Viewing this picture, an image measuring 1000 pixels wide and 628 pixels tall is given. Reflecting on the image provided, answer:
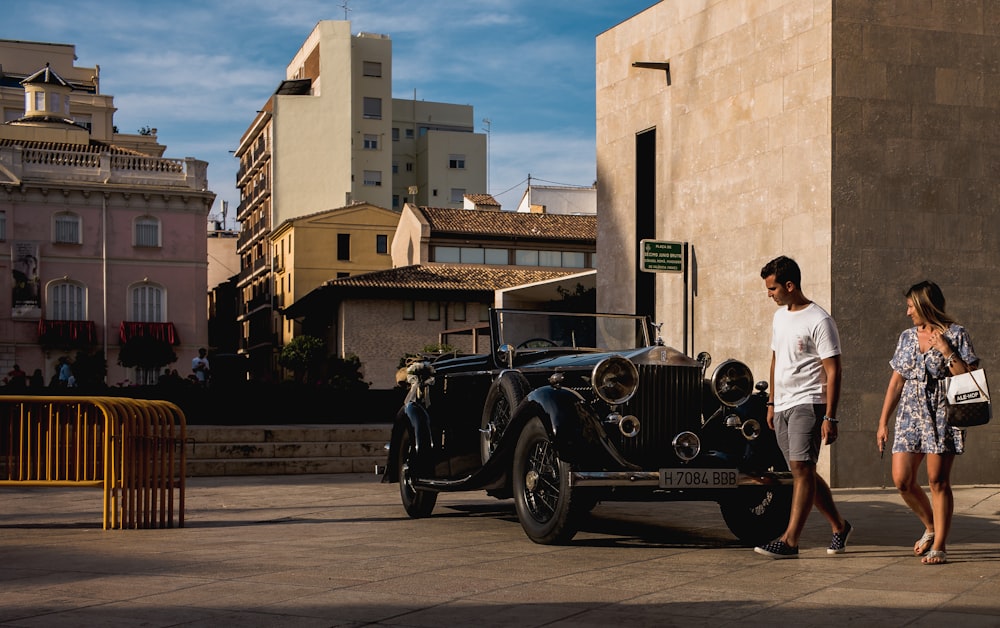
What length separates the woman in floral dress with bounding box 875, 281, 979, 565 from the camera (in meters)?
7.20

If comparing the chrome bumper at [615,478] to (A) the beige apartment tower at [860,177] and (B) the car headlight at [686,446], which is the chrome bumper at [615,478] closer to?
(B) the car headlight at [686,446]

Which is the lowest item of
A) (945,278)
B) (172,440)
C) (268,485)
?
(268,485)

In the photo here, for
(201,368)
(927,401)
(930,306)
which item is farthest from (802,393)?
(201,368)

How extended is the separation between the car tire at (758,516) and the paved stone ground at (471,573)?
17cm

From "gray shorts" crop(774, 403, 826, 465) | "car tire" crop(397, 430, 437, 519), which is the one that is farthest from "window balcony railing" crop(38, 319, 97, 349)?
"gray shorts" crop(774, 403, 826, 465)

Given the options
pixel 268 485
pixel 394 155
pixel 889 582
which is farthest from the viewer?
pixel 394 155

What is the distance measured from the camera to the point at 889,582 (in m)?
6.38

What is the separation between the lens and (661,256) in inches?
611

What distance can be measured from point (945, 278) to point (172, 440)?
8977 millimetres

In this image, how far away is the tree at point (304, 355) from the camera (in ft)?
190

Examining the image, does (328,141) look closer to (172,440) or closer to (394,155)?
(394,155)

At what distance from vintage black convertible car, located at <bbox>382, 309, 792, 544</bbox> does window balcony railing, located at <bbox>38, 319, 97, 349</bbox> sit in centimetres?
4830

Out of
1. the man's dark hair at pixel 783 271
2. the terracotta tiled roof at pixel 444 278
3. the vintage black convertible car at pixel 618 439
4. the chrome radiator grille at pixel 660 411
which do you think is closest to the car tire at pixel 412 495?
the vintage black convertible car at pixel 618 439

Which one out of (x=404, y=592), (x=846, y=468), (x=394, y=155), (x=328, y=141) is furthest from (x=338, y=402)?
(x=394, y=155)
